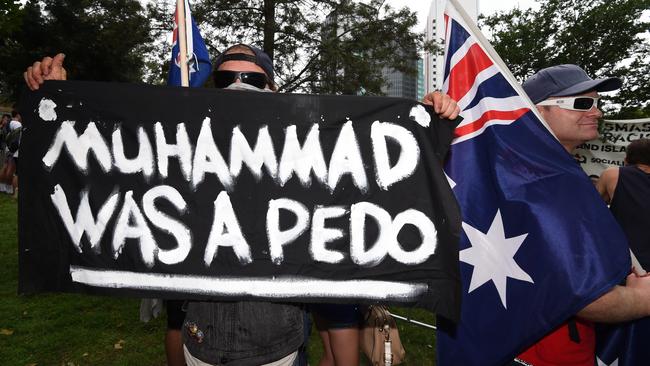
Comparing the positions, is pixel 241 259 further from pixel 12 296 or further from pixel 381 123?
pixel 12 296

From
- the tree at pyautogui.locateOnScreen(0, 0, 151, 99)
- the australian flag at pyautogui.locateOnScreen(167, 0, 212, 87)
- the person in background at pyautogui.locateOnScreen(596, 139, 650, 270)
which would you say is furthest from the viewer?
the tree at pyautogui.locateOnScreen(0, 0, 151, 99)

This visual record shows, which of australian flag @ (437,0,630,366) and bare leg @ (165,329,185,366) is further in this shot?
bare leg @ (165,329,185,366)

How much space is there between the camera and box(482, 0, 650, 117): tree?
17.0 metres

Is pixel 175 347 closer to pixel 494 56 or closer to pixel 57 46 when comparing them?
pixel 494 56

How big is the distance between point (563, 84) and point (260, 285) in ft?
5.38

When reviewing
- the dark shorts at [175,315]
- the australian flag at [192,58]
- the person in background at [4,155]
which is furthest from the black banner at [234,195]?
the person in background at [4,155]

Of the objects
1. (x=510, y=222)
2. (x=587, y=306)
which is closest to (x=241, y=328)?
(x=510, y=222)

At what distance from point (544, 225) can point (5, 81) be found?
109 ft

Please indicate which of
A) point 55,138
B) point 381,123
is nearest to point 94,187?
point 55,138

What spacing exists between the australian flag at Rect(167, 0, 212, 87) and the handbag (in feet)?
7.17

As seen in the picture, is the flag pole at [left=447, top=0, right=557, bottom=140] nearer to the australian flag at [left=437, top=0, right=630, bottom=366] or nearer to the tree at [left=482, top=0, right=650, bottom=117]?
the australian flag at [left=437, top=0, right=630, bottom=366]

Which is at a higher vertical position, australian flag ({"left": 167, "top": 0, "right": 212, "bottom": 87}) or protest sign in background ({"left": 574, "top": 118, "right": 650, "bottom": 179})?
australian flag ({"left": 167, "top": 0, "right": 212, "bottom": 87})

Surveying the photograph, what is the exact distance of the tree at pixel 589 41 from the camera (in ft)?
55.7

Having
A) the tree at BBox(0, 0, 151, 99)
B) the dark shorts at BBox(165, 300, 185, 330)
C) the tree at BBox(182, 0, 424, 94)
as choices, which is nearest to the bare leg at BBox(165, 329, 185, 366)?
the dark shorts at BBox(165, 300, 185, 330)
